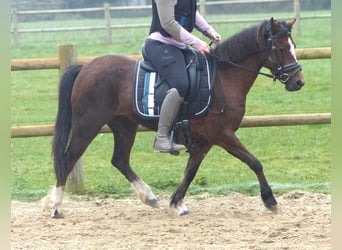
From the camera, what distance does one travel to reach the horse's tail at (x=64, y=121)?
237 inches

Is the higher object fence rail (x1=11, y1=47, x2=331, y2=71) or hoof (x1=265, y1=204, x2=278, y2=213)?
fence rail (x1=11, y1=47, x2=331, y2=71)

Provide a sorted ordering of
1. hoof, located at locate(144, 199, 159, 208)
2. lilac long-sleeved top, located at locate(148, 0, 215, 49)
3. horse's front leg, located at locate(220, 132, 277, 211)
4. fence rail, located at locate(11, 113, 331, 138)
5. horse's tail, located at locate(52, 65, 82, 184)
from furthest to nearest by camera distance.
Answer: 1. fence rail, located at locate(11, 113, 331, 138)
2. hoof, located at locate(144, 199, 159, 208)
3. horse's tail, located at locate(52, 65, 82, 184)
4. horse's front leg, located at locate(220, 132, 277, 211)
5. lilac long-sleeved top, located at locate(148, 0, 215, 49)

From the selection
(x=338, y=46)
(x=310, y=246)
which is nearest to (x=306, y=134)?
(x=310, y=246)

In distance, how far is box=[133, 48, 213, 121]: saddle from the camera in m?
5.65

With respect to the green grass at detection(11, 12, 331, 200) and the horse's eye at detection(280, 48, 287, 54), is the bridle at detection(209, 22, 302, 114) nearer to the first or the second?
the horse's eye at detection(280, 48, 287, 54)

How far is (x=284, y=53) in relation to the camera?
562 centimetres

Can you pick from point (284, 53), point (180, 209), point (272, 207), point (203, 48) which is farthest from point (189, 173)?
point (284, 53)

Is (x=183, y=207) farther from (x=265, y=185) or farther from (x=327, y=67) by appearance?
(x=327, y=67)

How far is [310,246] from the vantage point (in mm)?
4512

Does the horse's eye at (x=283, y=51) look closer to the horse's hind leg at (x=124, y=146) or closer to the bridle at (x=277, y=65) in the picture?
the bridle at (x=277, y=65)

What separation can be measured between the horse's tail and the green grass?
997mm

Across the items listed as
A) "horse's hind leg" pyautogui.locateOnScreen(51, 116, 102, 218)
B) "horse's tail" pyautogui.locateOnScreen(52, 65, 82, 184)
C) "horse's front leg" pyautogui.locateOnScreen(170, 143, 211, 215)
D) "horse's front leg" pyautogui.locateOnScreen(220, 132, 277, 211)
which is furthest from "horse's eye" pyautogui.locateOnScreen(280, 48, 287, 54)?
"horse's tail" pyautogui.locateOnScreen(52, 65, 82, 184)

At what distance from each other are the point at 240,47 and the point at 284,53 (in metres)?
0.39

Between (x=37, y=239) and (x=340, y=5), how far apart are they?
4.14 m
